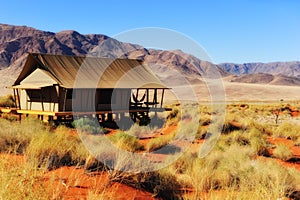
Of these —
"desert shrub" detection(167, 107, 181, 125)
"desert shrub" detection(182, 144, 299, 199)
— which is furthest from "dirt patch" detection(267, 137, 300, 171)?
"desert shrub" detection(167, 107, 181, 125)

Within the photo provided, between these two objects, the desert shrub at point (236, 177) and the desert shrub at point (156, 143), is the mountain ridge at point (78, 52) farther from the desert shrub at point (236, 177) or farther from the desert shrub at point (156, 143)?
the desert shrub at point (236, 177)

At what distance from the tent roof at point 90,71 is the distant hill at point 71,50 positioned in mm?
76553

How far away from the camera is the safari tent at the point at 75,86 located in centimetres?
1766

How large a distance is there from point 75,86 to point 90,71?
2.78 m

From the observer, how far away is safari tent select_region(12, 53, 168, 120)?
17656mm

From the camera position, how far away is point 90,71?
19.8 m

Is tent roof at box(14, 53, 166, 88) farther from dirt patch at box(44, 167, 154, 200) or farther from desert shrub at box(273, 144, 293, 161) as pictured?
dirt patch at box(44, 167, 154, 200)

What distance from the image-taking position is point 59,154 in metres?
6.95

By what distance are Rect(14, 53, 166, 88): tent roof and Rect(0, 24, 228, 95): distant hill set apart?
76.6 m

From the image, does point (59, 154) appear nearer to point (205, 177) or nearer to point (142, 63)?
point (205, 177)

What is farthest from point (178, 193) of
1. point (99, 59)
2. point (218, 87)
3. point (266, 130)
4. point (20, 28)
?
point (20, 28)

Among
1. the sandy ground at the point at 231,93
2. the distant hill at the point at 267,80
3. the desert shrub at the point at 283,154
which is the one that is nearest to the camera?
the desert shrub at the point at 283,154

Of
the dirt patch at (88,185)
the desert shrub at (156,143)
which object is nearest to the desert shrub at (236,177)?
the dirt patch at (88,185)

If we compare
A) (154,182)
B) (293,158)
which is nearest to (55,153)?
(154,182)
